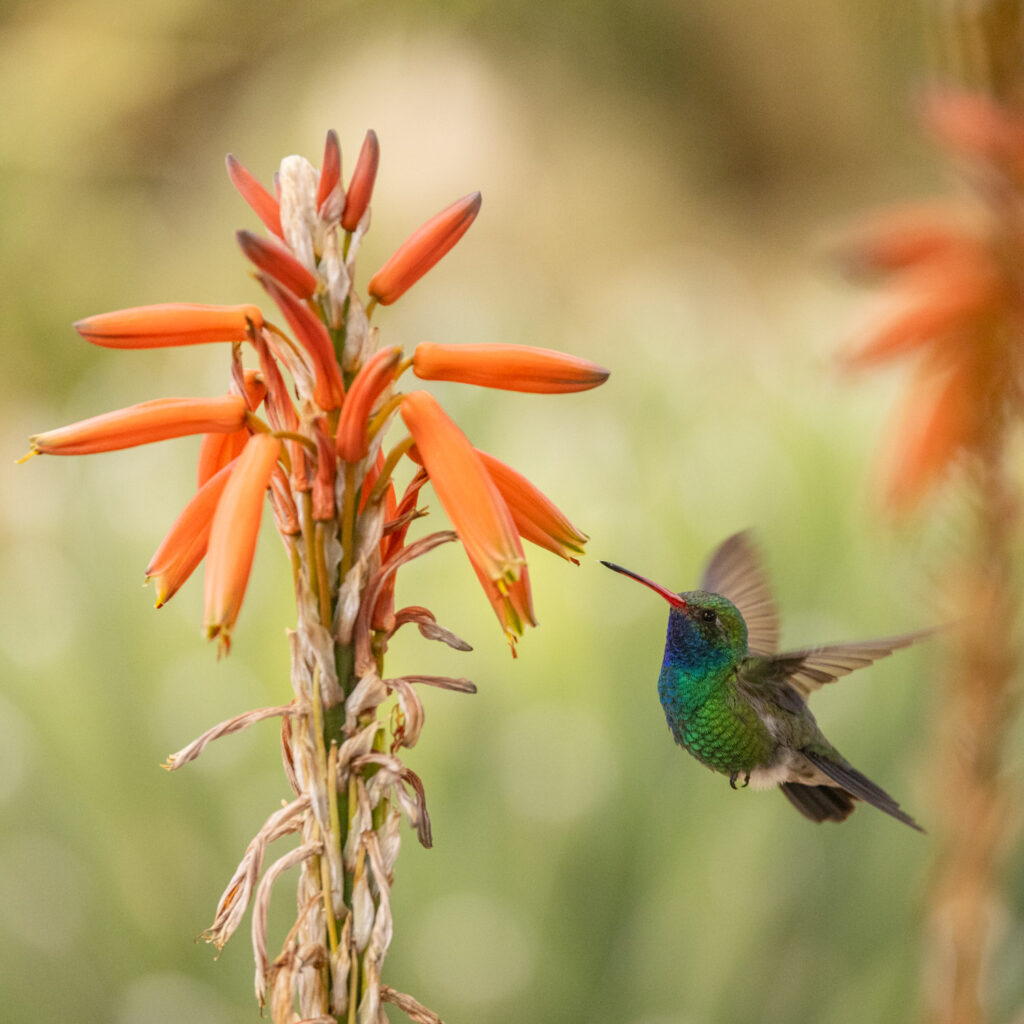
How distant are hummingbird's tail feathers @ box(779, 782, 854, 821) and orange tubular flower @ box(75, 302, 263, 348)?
1267mm

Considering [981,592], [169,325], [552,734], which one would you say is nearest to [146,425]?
[169,325]

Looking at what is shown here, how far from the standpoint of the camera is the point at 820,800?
1.98 meters

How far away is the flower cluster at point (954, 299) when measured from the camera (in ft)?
3.74

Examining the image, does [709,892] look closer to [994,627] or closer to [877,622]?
[877,622]

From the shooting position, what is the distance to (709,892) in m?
3.10

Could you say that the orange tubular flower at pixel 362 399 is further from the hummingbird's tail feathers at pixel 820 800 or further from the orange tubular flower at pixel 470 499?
the hummingbird's tail feathers at pixel 820 800

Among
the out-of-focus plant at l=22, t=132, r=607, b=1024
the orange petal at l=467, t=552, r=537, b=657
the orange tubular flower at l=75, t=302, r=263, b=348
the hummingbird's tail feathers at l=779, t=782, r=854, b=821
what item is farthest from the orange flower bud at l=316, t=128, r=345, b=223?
the hummingbird's tail feathers at l=779, t=782, r=854, b=821

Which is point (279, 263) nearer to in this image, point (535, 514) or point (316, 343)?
point (316, 343)

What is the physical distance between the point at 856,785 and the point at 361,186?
1.15 m

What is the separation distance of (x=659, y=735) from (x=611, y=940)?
0.56 metres

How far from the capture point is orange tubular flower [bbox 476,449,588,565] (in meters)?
1.14

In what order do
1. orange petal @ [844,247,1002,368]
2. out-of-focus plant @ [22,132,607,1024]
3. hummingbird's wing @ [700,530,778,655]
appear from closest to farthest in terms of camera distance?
out-of-focus plant @ [22,132,607,1024]
orange petal @ [844,247,1002,368]
hummingbird's wing @ [700,530,778,655]

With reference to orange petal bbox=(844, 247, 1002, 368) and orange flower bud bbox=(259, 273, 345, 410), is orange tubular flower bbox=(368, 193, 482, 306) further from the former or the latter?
orange petal bbox=(844, 247, 1002, 368)

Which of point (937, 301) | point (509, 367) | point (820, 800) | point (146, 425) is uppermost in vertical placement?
point (937, 301)
